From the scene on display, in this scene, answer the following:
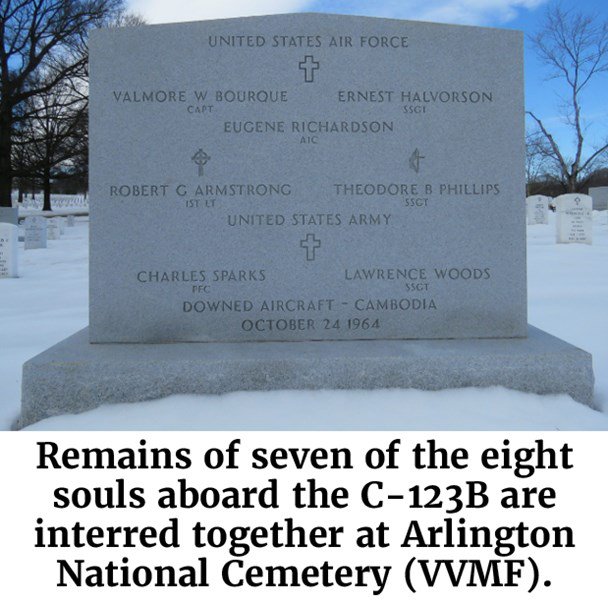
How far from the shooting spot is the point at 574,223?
11.9 m

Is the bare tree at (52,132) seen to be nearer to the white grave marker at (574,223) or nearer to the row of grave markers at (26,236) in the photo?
the row of grave markers at (26,236)

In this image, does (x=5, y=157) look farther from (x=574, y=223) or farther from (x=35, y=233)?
(x=574, y=223)

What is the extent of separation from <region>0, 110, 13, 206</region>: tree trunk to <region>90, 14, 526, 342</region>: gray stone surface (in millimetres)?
21965

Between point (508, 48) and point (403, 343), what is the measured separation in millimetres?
1626

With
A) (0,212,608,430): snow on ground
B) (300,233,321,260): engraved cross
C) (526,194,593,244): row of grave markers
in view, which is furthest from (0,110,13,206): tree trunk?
(300,233,321,260): engraved cross

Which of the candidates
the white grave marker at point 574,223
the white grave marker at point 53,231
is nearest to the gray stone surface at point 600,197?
the white grave marker at point 574,223

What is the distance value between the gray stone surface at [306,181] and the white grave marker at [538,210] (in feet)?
54.4

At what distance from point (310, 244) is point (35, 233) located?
12.7m

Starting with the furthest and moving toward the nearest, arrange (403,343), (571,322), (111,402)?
(571,322) → (403,343) → (111,402)

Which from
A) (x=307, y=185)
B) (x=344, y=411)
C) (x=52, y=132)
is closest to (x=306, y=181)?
(x=307, y=185)

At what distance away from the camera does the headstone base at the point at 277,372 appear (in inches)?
103

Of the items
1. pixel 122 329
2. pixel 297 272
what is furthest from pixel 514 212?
pixel 122 329

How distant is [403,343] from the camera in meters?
3.01

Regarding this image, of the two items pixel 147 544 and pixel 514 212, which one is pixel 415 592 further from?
pixel 514 212
